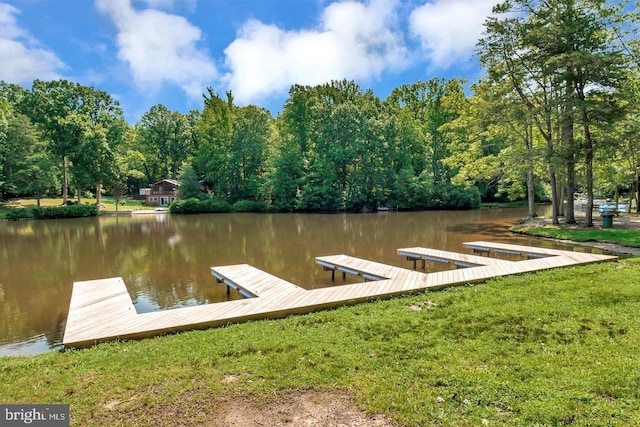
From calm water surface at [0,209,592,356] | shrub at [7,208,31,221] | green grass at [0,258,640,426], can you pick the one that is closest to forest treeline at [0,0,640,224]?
shrub at [7,208,31,221]

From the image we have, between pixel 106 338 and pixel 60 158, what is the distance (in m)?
43.4

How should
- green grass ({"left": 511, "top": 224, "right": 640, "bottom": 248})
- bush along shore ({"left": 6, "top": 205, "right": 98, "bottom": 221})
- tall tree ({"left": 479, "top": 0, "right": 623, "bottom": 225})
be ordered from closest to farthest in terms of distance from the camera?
green grass ({"left": 511, "top": 224, "right": 640, "bottom": 248}), tall tree ({"left": 479, "top": 0, "right": 623, "bottom": 225}), bush along shore ({"left": 6, "top": 205, "right": 98, "bottom": 221})

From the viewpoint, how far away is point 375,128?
41750mm

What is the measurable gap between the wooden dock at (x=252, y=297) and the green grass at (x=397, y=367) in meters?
0.30

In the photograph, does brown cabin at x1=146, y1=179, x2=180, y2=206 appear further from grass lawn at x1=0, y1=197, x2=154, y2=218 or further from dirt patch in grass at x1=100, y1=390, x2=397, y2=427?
dirt patch in grass at x1=100, y1=390, x2=397, y2=427

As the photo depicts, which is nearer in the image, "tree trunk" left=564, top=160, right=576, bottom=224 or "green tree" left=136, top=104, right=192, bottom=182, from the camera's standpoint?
"tree trunk" left=564, top=160, right=576, bottom=224

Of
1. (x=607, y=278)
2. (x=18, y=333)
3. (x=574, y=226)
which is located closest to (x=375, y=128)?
(x=574, y=226)

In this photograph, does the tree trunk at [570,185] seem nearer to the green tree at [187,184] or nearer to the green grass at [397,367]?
the green grass at [397,367]

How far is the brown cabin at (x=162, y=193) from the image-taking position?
54062mm

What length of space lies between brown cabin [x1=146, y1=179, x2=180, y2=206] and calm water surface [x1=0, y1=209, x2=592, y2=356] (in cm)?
3098

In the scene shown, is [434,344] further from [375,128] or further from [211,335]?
[375,128]

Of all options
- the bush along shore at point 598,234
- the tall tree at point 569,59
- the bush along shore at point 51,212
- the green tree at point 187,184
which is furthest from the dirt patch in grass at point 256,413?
the green tree at point 187,184

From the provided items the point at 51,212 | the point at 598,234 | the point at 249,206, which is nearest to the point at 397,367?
the point at 598,234

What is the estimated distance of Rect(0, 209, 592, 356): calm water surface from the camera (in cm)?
809
